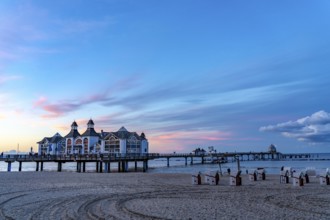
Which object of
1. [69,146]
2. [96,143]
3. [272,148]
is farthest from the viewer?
[272,148]

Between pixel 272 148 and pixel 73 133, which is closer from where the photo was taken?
pixel 73 133

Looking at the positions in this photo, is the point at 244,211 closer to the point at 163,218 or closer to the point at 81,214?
the point at 163,218

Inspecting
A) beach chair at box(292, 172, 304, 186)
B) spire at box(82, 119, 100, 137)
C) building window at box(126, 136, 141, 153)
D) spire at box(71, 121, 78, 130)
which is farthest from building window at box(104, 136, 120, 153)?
beach chair at box(292, 172, 304, 186)

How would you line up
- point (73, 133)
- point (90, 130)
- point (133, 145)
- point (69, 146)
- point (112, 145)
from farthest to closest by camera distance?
point (73, 133) → point (69, 146) → point (90, 130) → point (112, 145) → point (133, 145)

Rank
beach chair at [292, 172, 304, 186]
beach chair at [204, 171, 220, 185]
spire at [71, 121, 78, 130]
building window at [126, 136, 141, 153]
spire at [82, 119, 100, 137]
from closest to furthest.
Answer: beach chair at [292, 172, 304, 186], beach chair at [204, 171, 220, 185], building window at [126, 136, 141, 153], spire at [82, 119, 100, 137], spire at [71, 121, 78, 130]

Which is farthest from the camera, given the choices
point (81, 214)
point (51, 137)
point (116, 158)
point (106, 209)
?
point (51, 137)

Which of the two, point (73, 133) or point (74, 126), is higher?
point (74, 126)

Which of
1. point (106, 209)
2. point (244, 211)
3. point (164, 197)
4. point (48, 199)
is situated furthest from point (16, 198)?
point (244, 211)

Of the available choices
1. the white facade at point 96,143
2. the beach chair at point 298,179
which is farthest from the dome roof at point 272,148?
the beach chair at point 298,179

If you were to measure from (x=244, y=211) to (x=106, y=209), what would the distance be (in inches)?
196

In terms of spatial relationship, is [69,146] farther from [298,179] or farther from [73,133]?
[298,179]

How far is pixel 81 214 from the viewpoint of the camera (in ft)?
33.7

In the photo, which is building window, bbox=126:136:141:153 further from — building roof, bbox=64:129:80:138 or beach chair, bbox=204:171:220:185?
beach chair, bbox=204:171:220:185

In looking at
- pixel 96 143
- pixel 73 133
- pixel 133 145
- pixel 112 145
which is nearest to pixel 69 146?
pixel 73 133
